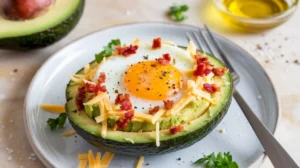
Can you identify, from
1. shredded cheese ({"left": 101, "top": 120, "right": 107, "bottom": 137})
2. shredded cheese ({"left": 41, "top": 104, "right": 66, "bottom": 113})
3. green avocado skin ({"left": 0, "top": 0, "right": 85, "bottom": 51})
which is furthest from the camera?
green avocado skin ({"left": 0, "top": 0, "right": 85, "bottom": 51})

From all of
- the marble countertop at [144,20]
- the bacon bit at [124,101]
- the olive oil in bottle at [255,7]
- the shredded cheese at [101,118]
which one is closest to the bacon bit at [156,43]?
the bacon bit at [124,101]

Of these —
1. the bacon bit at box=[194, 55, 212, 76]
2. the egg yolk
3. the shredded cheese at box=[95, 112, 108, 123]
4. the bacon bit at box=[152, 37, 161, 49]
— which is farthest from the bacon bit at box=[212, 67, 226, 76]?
the shredded cheese at box=[95, 112, 108, 123]

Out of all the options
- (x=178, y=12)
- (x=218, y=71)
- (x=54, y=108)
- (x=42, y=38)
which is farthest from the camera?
(x=178, y=12)

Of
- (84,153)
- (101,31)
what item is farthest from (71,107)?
(101,31)

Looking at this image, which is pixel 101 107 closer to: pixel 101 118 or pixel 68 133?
pixel 101 118

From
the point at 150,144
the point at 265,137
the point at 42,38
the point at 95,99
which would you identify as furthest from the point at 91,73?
the point at 265,137

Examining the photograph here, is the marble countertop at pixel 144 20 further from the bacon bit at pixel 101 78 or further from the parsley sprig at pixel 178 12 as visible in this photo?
the bacon bit at pixel 101 78

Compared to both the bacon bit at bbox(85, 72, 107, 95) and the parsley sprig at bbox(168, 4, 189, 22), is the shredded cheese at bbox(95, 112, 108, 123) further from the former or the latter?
the parsley sprig at bbox(168, 4, 189, 22)
